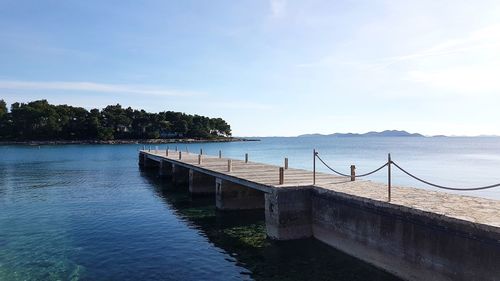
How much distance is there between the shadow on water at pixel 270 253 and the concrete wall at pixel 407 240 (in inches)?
17.9

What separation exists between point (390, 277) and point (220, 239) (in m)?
7.39

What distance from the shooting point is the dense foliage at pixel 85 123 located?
136375 mm

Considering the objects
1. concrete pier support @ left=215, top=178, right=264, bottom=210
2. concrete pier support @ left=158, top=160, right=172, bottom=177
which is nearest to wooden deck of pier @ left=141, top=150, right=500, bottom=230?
concrete pier support @ left=215, top=178, right=264, bottom=210

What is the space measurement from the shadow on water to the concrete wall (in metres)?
0.45

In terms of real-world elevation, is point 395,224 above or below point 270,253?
above

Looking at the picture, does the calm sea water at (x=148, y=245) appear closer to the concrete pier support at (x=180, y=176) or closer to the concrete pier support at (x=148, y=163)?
the concrete pier support at (x=180, y=176)

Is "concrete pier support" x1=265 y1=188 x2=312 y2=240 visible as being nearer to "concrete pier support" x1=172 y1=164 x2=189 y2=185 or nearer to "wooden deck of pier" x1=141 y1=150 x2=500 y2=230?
"wooden deck of pier" x1=141 y1=150 x2=500 y2=230

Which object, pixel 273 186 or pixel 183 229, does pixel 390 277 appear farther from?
pixel 183 229

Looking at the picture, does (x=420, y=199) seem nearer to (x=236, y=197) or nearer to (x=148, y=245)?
(x=148, y=245)

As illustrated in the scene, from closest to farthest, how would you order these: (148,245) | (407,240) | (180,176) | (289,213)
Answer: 1. (407,240)
2. (289,213)
3. (148,245)
4. (180,176)

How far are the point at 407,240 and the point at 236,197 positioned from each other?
11587 millimetres

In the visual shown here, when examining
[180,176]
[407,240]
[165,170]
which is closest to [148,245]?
[407,240]

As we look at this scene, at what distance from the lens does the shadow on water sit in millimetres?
11680

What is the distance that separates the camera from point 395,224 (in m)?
10.6
